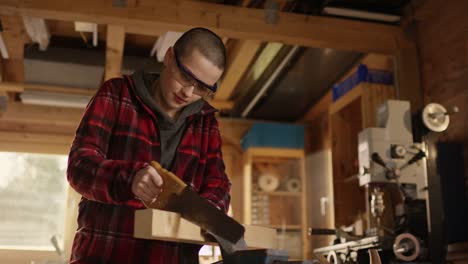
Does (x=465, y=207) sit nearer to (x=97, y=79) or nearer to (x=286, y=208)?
(x=286, y=208)

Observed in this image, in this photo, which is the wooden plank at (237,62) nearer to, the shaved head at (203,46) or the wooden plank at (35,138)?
the wooden plank at (35,138)

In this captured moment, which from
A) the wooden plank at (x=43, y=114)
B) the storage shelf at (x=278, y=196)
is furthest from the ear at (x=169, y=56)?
the wooden plank at (x=43, y=114)

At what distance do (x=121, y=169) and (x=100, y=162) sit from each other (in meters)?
0.07

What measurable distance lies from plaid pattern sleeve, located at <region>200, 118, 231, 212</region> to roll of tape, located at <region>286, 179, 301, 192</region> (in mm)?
4421

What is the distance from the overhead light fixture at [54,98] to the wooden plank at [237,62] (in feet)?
4.56

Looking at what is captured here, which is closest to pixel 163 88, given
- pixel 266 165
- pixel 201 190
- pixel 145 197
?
pixel 201 190

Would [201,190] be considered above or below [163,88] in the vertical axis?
below

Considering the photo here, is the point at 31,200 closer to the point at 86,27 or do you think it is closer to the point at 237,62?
the point at 86,27

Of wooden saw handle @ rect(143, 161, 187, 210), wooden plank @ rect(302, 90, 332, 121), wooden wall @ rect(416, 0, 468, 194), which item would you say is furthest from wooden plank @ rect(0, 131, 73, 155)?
wooden saw handle @ rect(143, 161, 187, 210)

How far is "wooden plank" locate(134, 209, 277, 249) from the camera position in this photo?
101cm

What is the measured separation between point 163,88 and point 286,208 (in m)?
4.70

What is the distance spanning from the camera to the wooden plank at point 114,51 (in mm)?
3982

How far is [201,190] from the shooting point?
1.42m

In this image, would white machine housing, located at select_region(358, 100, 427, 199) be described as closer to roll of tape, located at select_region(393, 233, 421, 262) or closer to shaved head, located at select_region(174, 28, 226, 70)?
roll of tape, located at select_region(393, 233, 421, 262)
